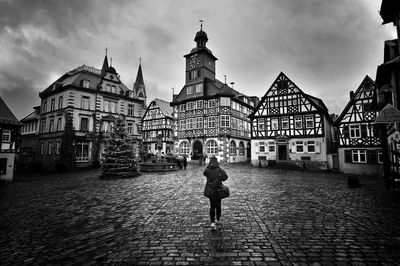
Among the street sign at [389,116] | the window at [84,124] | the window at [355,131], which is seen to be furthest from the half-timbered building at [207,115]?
the street sign at [389,116]

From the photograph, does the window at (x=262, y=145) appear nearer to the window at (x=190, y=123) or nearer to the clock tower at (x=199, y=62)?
the window at (x=190, y=123)

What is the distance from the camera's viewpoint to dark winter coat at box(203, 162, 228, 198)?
5711mm

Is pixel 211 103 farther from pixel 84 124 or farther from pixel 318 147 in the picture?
pixel 84 124

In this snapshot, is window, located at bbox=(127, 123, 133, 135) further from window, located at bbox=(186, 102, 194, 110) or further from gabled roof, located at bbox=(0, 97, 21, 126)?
gabled roof, located at bbox=(0, 97, 21, 126)

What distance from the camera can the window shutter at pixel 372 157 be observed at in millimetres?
21180

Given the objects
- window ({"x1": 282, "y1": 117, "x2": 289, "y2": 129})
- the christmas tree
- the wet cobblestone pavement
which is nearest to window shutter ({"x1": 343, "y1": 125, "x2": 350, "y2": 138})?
window ({"x1": 282, "y1": 117, "x2": 289, "y2": 129})

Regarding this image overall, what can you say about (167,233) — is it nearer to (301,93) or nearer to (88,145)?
(301,93)

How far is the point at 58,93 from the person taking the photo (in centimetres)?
3128

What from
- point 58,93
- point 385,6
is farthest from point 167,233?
point 58,93

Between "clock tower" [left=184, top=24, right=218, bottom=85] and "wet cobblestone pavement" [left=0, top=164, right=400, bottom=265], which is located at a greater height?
"clock tower" [left=184, top=24, right=218, bottom=85]

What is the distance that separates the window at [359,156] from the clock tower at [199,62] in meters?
25.9

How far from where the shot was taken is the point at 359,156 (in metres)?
22.3

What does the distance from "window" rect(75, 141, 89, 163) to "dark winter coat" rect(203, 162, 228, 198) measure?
3007cm

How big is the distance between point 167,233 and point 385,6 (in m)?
15.2
